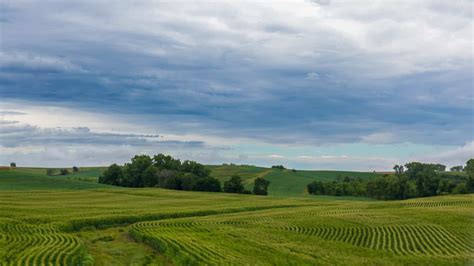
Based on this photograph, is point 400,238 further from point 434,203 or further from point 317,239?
point 434,203

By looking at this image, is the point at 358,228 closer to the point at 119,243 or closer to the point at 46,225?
the point at 119,243

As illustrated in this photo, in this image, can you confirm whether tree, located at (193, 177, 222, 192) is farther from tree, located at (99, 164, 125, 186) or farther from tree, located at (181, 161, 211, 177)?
tree, located at (99, 164, 125, 186)

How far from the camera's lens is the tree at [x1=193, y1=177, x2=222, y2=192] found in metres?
154

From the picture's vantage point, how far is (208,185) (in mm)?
154375

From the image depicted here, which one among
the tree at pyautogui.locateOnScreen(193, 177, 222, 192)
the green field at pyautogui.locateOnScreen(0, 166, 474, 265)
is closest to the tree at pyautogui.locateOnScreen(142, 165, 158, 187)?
the tree at pyautogui.locateOnScreen(193, 177, 222, 192)

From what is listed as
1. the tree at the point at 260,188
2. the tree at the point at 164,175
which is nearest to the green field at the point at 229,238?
the tree at the point at 260,188

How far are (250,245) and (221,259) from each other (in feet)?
30.3

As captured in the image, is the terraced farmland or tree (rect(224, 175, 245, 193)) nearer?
the terraced farmland

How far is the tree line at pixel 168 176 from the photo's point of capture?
154 metres

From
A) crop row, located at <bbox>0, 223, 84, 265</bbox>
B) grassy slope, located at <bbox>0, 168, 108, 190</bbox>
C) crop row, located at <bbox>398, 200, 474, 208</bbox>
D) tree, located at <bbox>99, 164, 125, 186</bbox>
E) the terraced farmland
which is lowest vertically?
crop row, located at <bbox>0, 223, 84, 265</bbox>

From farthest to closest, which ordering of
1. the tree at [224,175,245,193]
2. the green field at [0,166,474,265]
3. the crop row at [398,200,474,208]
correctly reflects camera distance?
the tree at [224,175,245,193] → the crop row at [398,200,474,208] → the green field at [0,166,474,265]

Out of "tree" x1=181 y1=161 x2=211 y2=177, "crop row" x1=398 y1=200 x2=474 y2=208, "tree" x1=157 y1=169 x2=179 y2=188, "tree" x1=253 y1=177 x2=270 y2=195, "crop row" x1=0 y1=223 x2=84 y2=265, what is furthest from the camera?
"tree" x1=181 y1=161 x2=211 y2=177

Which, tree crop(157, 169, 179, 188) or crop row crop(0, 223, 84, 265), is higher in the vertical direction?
tree crop(157, 169, 179, 188)

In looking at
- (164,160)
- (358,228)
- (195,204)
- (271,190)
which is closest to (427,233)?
(358,228)
